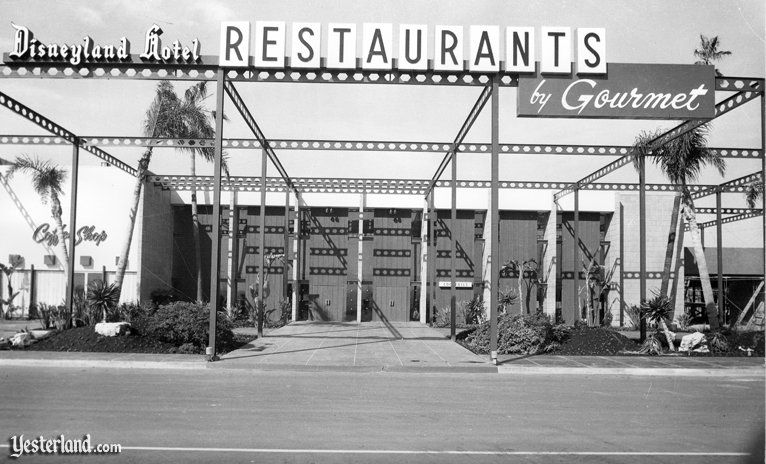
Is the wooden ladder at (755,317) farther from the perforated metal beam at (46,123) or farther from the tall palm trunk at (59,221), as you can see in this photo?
the tall palm trunk at (59,221)

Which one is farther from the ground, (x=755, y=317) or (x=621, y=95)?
(x=621, y=95)

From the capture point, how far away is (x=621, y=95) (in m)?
16.2

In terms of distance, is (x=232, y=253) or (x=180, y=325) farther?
(x=232, y=253)

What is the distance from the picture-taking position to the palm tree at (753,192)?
25094 mm

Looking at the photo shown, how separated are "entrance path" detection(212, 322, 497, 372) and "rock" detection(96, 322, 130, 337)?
3003 millimetres

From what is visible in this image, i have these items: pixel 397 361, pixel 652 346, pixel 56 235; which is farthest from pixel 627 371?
pixel 56 235


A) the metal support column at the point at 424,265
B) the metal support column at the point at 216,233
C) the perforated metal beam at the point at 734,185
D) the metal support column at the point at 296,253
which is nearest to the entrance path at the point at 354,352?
the metal support column at the point at 216,233

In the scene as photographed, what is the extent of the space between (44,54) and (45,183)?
471 inches

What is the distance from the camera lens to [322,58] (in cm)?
1627

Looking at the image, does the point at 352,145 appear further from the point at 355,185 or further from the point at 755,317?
the point at 755,317

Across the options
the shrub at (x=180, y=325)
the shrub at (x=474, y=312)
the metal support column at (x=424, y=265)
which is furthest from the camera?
the metal support column at (x=424, y=265)

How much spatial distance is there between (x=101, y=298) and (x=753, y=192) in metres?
24.8

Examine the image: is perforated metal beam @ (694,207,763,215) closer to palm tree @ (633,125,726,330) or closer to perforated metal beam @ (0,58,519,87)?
palm tree @ (633,125,726,330)

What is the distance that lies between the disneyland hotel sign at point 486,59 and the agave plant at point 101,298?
6.39 m
